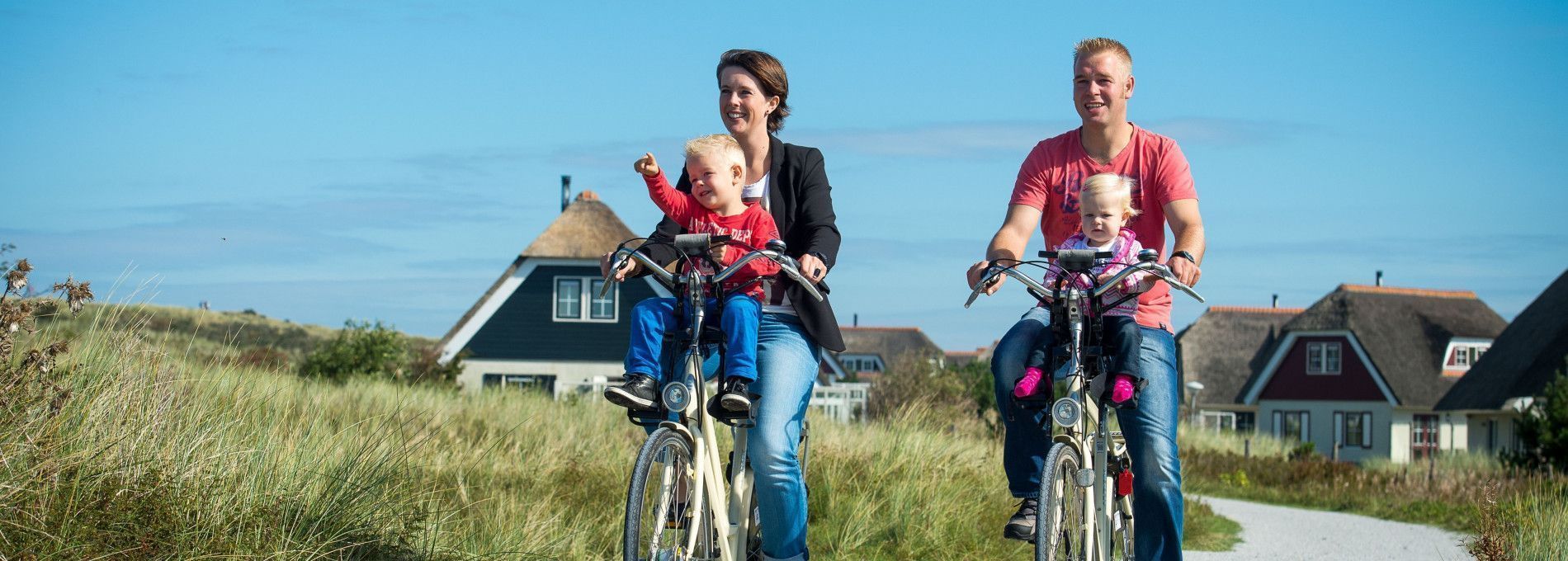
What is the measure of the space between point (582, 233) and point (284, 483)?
111 ft

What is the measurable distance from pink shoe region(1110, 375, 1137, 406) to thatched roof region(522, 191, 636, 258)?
109 feet

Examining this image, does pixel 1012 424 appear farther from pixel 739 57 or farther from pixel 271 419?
pixel 271 419

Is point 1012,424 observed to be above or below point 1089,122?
below

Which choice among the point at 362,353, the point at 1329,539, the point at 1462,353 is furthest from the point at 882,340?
the point at 1329,539

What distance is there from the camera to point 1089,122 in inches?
214

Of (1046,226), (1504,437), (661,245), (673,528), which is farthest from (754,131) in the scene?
(1504,437)

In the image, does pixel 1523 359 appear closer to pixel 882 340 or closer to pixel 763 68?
pixel 763 68

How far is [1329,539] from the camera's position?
40.9 feet

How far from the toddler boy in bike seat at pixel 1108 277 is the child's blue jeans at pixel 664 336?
3.00ft

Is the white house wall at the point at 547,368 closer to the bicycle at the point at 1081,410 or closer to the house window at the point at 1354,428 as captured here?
the house window at the point at 1354,428

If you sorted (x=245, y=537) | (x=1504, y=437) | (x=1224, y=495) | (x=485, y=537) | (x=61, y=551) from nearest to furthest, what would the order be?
(x=61, y=551) < (x=245, y=537) < (x=485, y=537) < (x=1224, y=495) < (x=1504, y=437)

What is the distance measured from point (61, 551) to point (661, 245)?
2145 millimetres

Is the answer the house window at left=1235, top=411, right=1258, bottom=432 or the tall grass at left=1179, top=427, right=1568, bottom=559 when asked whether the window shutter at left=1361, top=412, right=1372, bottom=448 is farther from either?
the tall grass at left=1179, top=427, right=1568, bottom=559

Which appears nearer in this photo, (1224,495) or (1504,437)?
(1224,495)
